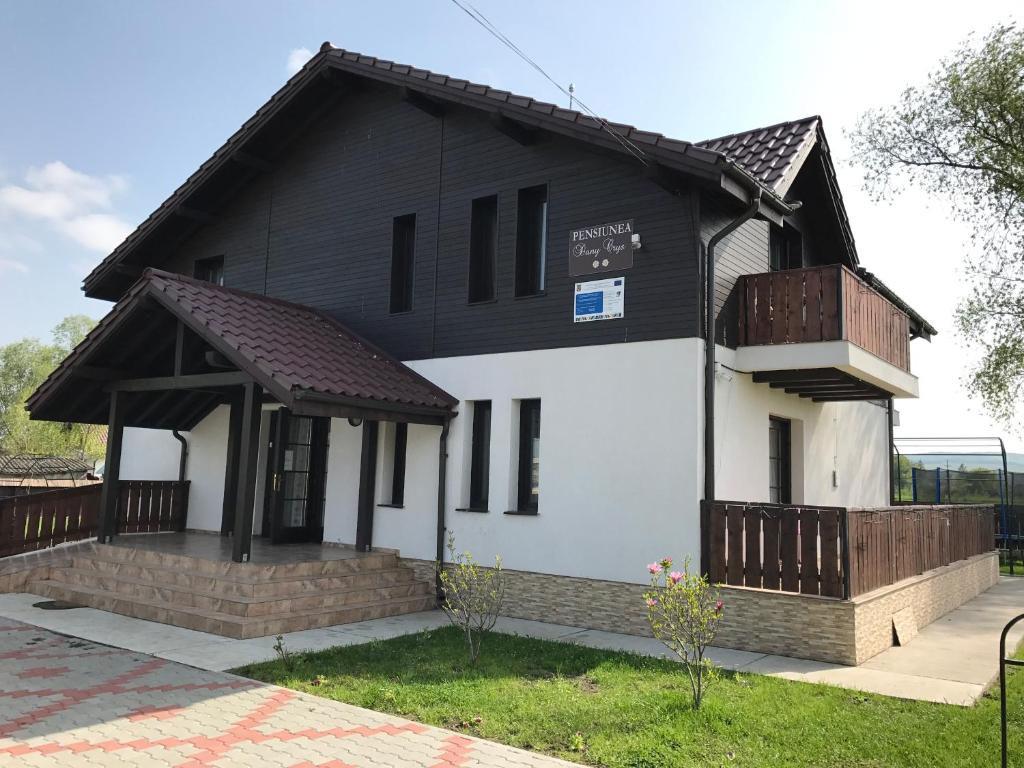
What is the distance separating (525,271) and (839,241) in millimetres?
6339

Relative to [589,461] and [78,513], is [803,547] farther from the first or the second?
[78,513]

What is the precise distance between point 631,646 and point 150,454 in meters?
10.9

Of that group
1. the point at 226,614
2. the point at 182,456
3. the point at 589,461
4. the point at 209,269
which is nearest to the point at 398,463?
the point at 589,461

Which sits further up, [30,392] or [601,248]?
[30,392]

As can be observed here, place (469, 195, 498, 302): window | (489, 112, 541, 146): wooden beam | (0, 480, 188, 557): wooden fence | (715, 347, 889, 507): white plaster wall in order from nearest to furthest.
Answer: (715, 347, 889, 507): white plaster wall, (489, 112, 541, 146): wooden beam, (469, 195, 498, 302): window, (0, 480, 188, 557): wooden fence

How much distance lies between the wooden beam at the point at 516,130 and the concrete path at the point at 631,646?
21.4 ft

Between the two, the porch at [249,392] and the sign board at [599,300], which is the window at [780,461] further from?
the porch at [249,392]

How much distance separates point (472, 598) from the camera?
7832 millimetres

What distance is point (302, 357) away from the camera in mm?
10023

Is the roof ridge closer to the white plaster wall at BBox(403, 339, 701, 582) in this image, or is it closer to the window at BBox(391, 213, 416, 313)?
the white plaster wall at BBox(403, 339, 701, 582)

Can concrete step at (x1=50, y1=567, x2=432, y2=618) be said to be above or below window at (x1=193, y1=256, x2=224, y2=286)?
below

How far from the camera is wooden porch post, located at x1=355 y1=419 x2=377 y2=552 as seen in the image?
36.5 ft

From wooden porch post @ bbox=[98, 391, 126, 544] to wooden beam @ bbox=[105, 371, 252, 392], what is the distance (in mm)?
271

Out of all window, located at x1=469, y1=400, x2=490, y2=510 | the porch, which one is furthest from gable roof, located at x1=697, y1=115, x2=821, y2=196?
the porch
